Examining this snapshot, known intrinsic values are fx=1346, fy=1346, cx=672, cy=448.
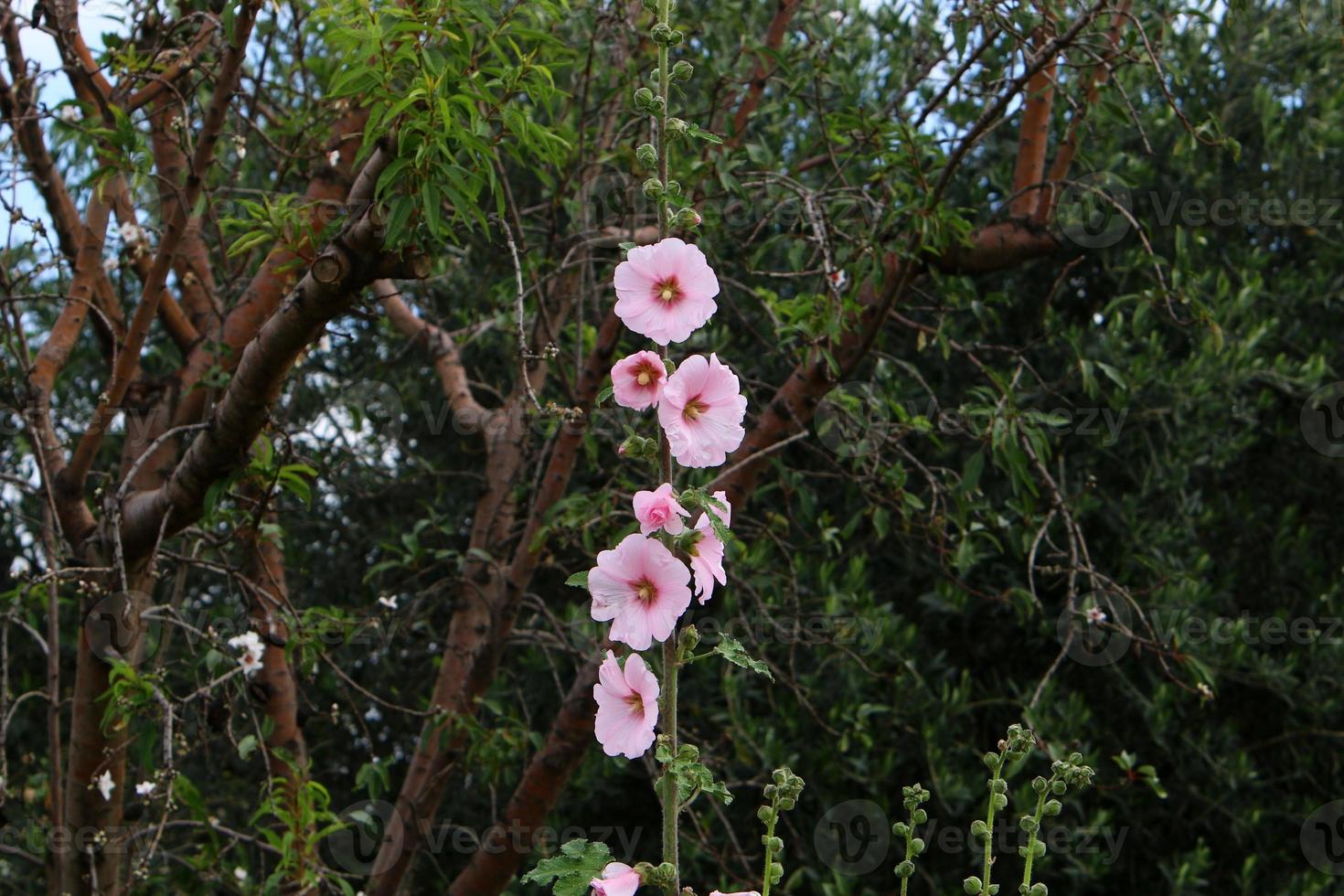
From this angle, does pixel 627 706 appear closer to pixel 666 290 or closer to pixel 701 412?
pixel 701 412

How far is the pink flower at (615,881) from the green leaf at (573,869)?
10mm

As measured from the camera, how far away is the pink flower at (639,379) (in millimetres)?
1318

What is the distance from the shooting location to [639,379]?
1334mm

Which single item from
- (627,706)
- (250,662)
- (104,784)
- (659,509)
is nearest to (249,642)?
(250,662)

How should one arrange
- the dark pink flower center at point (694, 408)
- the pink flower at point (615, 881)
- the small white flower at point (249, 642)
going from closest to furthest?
the pink flower at point (615, 881) → the dark pink flower center at point (694, 408) → the small white flower at point (249, 642)

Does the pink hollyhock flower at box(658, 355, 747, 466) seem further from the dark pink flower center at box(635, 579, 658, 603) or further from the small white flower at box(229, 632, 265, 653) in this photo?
the small white flower at box(229, 632, 265, 653)

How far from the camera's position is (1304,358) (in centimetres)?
521

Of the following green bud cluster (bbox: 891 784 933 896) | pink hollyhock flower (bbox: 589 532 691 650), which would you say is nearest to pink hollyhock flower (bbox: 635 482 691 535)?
pink hollyhock flower (bbox: 589 532 691 650)

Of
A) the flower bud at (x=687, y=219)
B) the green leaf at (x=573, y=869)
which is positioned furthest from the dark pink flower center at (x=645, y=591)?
the flower bud at (x=687, y=219)

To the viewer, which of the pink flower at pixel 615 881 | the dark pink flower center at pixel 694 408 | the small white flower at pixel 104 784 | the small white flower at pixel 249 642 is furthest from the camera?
the small white flower at pixel 249 642

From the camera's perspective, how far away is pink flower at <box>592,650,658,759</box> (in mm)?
1265

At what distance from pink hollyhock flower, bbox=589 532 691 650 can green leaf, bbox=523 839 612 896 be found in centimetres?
19

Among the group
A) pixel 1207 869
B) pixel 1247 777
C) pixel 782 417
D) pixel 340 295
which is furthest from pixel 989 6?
pixel 1207 869

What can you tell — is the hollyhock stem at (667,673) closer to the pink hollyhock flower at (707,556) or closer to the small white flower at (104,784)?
the pink hollyhock flower at (707,556)
